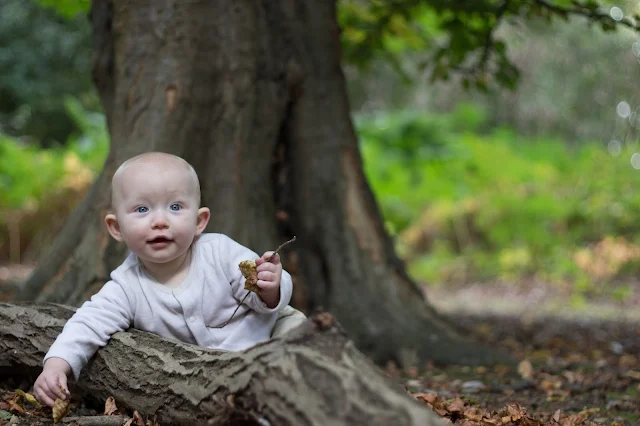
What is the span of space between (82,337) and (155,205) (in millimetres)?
514

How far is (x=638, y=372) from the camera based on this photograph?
12.9ft

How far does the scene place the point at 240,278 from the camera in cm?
249

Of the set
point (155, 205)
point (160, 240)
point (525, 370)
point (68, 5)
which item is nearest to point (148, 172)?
point (155, 205)

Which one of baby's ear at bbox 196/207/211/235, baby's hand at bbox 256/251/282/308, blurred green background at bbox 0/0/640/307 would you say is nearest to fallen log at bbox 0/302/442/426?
baby's hand at bbox 256/251/282/308

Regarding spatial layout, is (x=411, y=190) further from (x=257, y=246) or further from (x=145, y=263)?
(x=145, y=263)

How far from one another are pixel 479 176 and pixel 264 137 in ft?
27.2

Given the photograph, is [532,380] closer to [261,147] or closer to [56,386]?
A: [261,147]

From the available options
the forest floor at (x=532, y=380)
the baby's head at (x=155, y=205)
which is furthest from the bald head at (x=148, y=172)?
the forest floor at (x=532, y=380)

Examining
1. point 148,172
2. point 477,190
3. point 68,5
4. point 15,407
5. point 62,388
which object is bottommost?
point 15,407

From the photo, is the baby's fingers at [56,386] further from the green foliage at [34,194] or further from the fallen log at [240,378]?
the green foliage at [34,194]

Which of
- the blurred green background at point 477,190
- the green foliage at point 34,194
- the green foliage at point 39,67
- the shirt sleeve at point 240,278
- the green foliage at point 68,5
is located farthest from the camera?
the green foliage at point 39,67

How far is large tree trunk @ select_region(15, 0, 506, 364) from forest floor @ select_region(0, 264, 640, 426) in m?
0.43

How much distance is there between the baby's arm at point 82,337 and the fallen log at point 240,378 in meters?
0.05

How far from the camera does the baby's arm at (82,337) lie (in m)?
2.21
